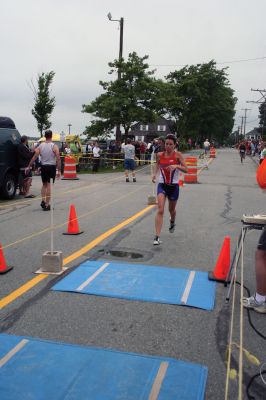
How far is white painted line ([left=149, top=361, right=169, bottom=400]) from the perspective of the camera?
3.20 metres

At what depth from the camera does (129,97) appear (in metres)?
27.8

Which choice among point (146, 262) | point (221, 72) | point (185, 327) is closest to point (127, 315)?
point (185, 327)

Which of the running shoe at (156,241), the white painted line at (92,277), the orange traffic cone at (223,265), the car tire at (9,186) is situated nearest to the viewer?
the white painted line at (92,277)

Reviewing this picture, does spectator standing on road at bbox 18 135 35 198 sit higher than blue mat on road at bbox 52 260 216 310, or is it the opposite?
spectator standing on road at bbox 18 135 35 198

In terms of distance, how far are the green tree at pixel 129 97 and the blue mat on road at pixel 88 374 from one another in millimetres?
24261

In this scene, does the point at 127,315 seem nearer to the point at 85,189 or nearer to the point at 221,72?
the point at 85,189

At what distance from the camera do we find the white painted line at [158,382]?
3203 millimetres

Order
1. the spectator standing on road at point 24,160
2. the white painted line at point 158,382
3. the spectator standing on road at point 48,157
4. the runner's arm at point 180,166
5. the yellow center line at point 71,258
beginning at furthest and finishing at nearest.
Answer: the spectator standing on road at point 24,160 < the spectator standing on road at point 48,157 < the runner's arm at point 180,166 < the yellow center line at point 71,258 < the white painted line at point 158,382

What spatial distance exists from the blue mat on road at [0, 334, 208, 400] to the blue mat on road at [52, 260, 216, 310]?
1.34 meters

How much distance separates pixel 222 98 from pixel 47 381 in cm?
7040

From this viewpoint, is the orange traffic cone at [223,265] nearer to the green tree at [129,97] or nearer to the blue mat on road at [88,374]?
the blue mat on road at [88,374]

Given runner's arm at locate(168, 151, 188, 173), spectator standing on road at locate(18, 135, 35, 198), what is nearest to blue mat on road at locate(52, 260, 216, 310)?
runner's arm at locate(168, 151, 188, 173)

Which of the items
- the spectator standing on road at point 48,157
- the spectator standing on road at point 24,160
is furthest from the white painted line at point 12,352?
the spectator standing on road at point 24,160

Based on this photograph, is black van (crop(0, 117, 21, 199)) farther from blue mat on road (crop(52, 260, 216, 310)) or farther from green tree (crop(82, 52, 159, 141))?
green tree (crop(82, 52, 159, 141))
